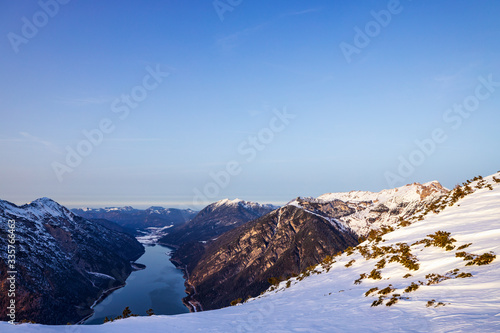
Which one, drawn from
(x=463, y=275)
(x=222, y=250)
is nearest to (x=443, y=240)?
(x=463, y=275)

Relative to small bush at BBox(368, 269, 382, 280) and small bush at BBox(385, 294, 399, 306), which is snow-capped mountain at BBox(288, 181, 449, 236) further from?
small bush at BBox(385, 294, 399, 306)

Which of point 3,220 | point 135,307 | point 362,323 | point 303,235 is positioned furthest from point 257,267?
point 362,323

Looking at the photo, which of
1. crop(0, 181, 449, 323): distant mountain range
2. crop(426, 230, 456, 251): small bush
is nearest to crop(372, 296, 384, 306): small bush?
crop(426, 230, 456, 251): small bush

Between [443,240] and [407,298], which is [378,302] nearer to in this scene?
[407,298]

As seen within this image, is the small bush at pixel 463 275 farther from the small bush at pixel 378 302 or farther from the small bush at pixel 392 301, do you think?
the small bush at pixel 378 302

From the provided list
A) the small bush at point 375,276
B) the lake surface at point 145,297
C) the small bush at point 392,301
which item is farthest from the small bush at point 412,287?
the lake surface at point 145,297
